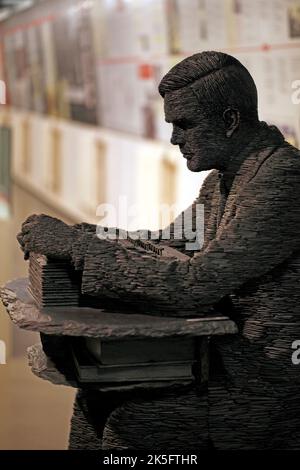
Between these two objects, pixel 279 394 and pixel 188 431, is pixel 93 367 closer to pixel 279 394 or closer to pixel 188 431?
pixel 188 431

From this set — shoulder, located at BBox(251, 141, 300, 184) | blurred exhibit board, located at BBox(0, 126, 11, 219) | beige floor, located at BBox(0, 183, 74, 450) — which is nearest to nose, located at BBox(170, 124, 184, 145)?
shoulder, located at BBox(251, 141, 300, 184)

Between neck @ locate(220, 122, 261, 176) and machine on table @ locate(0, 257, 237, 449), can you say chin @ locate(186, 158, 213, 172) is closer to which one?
neck @ locate(220, 122, 261, 176)

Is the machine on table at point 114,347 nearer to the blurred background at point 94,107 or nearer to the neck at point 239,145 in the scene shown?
the neck at point 239,145

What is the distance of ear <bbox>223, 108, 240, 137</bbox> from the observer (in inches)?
72.3

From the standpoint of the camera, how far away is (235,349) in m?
1.85

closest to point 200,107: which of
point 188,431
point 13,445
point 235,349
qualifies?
point 235,349

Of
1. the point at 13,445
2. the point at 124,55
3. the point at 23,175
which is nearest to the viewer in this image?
the point at 13,445

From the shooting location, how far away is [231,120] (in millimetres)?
1849

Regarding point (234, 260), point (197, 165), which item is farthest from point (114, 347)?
point (197, 165)

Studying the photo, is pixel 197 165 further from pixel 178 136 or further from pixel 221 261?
pixel 221 261

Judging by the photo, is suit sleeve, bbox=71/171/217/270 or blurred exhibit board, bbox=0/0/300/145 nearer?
suit sleeve, bbox=71/171/217/270

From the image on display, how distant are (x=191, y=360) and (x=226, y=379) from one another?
0.08 m

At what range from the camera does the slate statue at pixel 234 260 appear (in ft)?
5.80

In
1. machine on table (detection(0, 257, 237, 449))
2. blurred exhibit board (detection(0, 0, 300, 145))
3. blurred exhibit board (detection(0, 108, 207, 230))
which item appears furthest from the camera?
blurred exhibit board (detection(0, 108, 207, 230))
